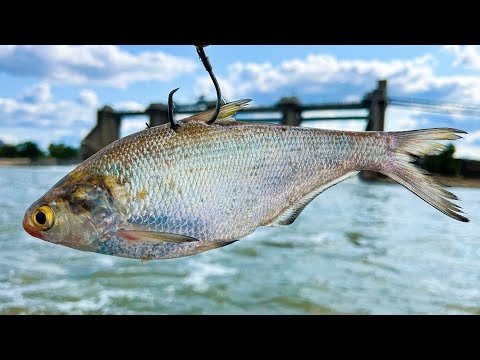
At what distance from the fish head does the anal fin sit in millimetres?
476

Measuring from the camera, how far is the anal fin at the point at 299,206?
50.5 inches

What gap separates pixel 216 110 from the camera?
116 cm

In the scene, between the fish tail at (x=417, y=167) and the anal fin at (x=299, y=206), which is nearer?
the fish tail at (x=417, y=167)

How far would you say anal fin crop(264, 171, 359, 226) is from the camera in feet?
4.21

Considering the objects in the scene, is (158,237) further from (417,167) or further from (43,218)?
(417,167)

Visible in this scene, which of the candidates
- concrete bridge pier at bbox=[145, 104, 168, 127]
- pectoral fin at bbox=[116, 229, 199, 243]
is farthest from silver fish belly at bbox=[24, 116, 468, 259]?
concrete bridge pier at bbox=[145, 104, 168, 127]

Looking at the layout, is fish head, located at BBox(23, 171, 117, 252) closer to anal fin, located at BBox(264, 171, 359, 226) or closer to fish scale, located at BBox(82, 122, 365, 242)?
fish scale, located at BBox(82, 122, 365, 242)

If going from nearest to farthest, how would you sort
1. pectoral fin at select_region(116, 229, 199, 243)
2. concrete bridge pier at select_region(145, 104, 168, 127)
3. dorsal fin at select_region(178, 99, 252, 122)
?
pectoral fin at select_region(116, 229, 199, 243), dorsal fin at select_region(178, 99, 252, 122), concrete bridge pier at select_region(145, 104, 168, 127)

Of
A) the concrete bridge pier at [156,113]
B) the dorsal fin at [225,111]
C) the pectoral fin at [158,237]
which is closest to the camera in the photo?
the pectoral fin at [158,237]

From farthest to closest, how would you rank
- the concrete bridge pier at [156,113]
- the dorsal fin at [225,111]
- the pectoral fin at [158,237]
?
1. the concrete bridge pier at [156,113]
2. the dorsal fin at [225,111]
3. the pectoral fin at [158,237]

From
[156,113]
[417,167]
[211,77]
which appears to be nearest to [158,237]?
[211,77]

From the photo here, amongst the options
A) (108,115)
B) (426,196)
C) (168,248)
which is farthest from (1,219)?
(426,196)

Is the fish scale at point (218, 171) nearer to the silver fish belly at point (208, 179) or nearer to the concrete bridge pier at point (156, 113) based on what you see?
the silver fish belly at point (208, 179)

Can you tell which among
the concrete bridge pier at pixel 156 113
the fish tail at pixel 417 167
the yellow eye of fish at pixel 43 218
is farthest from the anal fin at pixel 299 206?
the concrete bridge pier at pixel 156 113
